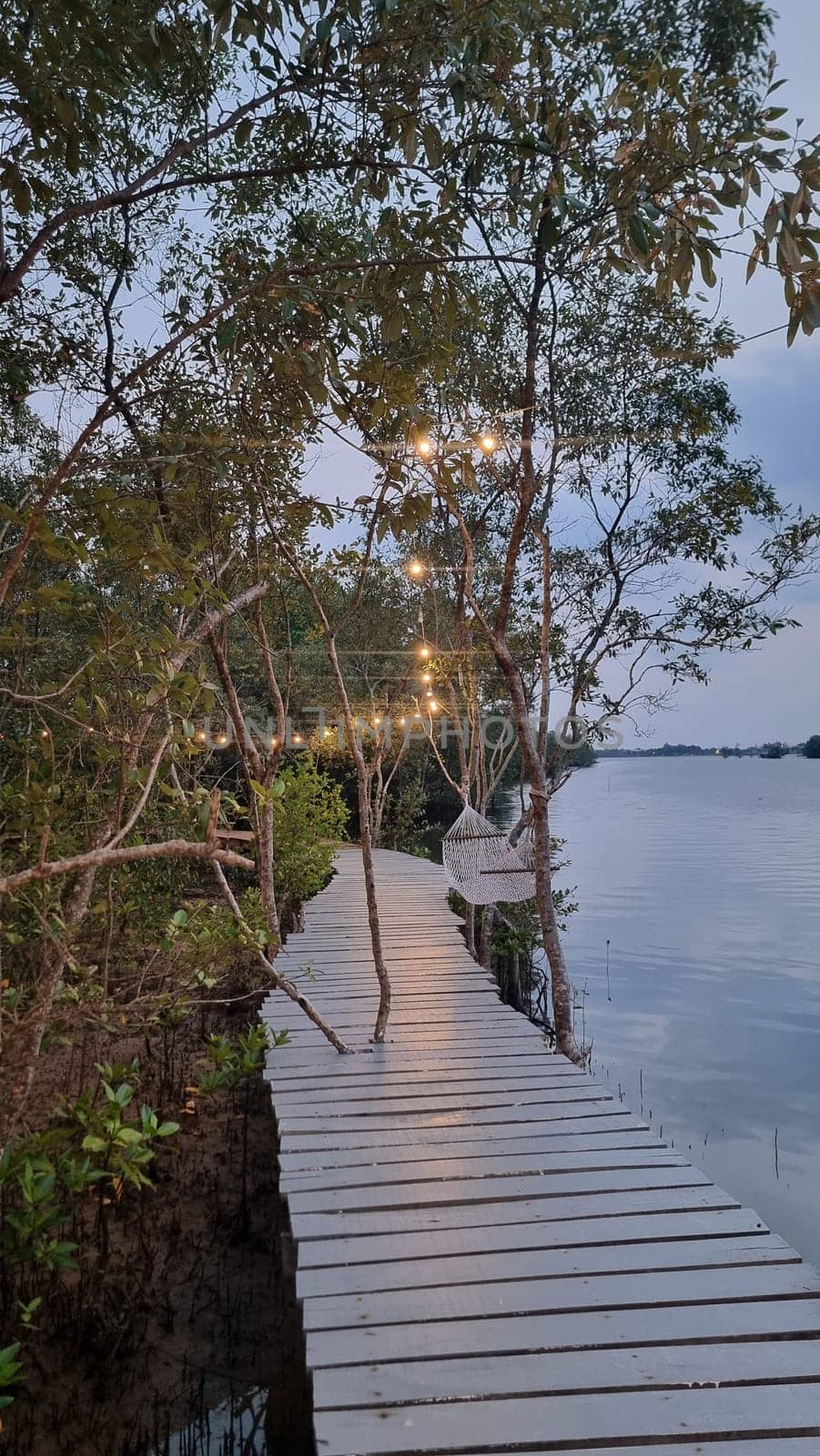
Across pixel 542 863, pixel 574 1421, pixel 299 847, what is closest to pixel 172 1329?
pixel 574 1421

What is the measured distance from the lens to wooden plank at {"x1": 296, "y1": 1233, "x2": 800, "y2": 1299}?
1929mm

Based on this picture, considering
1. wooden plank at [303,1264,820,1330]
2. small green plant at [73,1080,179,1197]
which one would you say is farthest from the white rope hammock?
wooden plank at [303,1264,820,1330]

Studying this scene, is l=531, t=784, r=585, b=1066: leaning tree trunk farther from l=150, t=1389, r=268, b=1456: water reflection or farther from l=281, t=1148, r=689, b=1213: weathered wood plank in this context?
l=150, t=1389, r=268, b=1456: water reflection

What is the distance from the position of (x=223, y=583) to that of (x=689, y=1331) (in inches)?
142

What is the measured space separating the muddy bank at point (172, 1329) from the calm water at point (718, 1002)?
289cm

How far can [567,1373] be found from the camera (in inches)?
63.8

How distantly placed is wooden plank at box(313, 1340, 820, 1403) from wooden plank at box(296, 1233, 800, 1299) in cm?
25

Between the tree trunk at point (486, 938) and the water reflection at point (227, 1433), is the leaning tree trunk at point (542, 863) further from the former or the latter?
the tree trunk at point (486, 938)

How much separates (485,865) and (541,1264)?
4388 mm

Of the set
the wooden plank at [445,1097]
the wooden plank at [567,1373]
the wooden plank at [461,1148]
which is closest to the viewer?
the wooden plank at [567,1373]

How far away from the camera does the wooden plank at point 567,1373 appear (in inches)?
62.4

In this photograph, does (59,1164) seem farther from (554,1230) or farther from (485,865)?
(485,865)

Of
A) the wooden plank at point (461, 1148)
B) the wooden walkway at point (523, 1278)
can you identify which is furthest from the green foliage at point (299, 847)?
the wooden plank at point (461, 1148)

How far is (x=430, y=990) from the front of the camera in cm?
444
